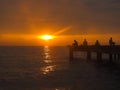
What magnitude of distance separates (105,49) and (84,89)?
2189 cm

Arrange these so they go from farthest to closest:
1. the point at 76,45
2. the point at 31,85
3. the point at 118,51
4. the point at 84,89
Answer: the point at 76,45 → the point at 118,51 → the point at 31,85 → the point at 84,89

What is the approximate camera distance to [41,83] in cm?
3747

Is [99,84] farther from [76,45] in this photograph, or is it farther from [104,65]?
[76,45]

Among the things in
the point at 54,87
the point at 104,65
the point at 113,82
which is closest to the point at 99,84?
the point at 113,82

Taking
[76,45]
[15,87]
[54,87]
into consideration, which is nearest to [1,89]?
[15,87]

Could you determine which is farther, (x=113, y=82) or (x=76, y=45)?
(x=76, y=45)

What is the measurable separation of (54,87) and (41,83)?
3288 mm

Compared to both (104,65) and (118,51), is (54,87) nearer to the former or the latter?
(118,51)

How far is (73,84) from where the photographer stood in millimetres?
36562

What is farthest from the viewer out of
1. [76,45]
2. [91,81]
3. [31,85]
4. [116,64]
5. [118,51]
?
[76,45]

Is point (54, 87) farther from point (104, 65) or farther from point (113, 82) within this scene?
point (104, 65)

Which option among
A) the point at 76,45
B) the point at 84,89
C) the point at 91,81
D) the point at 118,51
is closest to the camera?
the point at 84,89

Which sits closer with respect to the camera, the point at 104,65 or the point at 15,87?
the point at 15,87

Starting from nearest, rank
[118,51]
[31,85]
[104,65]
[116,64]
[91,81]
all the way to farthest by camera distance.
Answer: [31,85]
[91,81]
[118,51]
[116,64]
[104,65]
